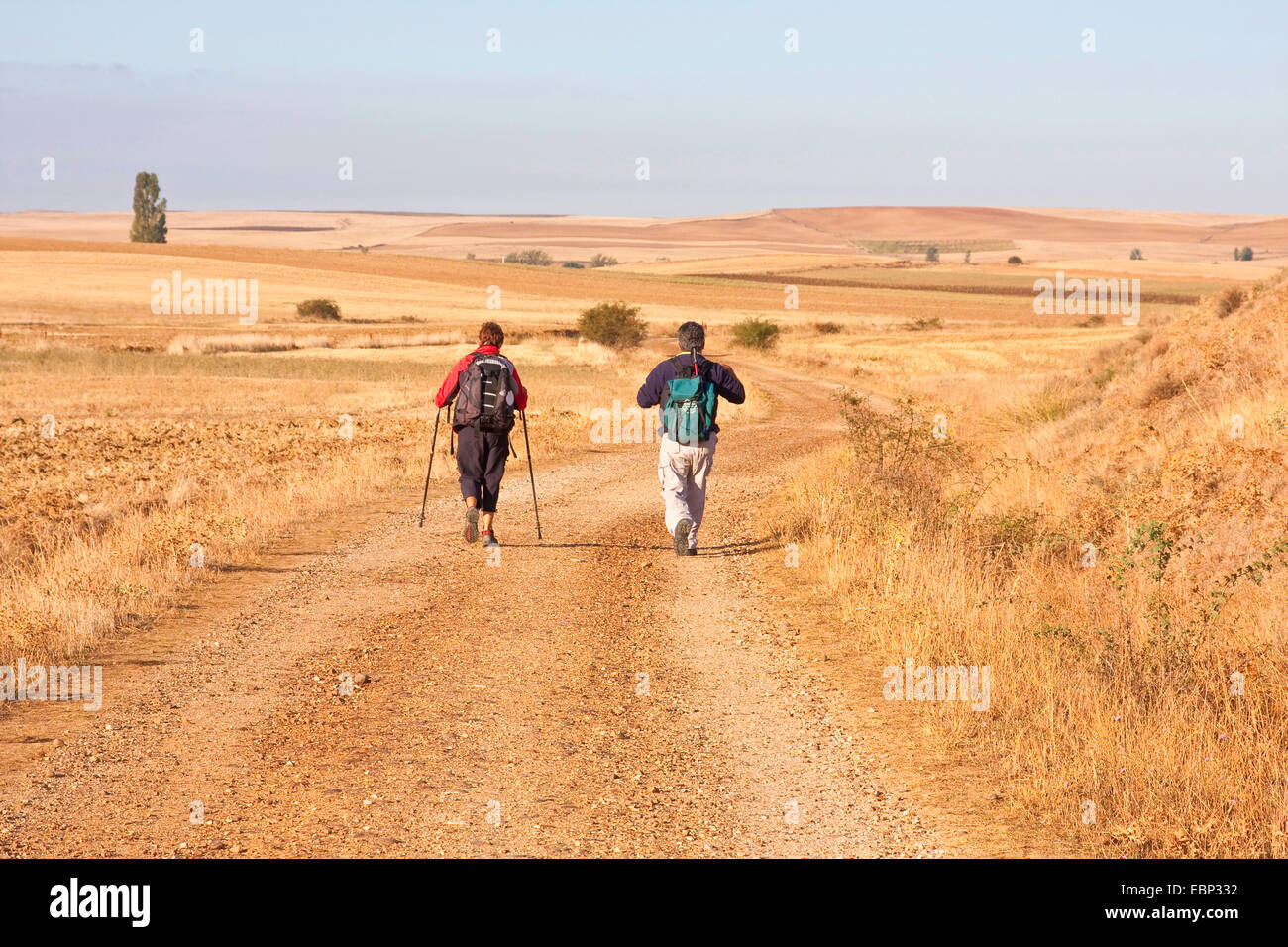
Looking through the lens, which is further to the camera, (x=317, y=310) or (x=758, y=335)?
(x=317, y=310)

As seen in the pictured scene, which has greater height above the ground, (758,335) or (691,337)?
(758,335)

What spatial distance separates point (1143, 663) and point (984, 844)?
3191 mm

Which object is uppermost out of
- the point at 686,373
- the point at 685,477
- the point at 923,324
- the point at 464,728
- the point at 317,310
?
the point at 317,310

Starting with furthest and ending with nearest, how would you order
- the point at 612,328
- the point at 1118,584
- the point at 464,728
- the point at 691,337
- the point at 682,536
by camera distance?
the point at 612,328, the point at 682,536, the point at 691,337, the point at 1118,584, the point at 464,728

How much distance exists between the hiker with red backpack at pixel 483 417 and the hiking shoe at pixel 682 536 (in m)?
1.90

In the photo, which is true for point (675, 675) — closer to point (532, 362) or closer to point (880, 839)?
point (880, 839)

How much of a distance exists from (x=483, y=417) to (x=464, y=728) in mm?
5631

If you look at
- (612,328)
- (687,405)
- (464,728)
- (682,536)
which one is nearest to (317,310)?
(612,328)

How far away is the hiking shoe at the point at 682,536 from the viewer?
12.4 meters

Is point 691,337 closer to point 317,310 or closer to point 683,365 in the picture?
point 683,365

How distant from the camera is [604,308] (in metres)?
68.2

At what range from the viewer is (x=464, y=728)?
7141mm

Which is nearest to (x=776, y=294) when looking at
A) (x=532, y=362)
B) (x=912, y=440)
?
(x=532, y=362)

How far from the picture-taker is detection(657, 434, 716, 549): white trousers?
12117mm
